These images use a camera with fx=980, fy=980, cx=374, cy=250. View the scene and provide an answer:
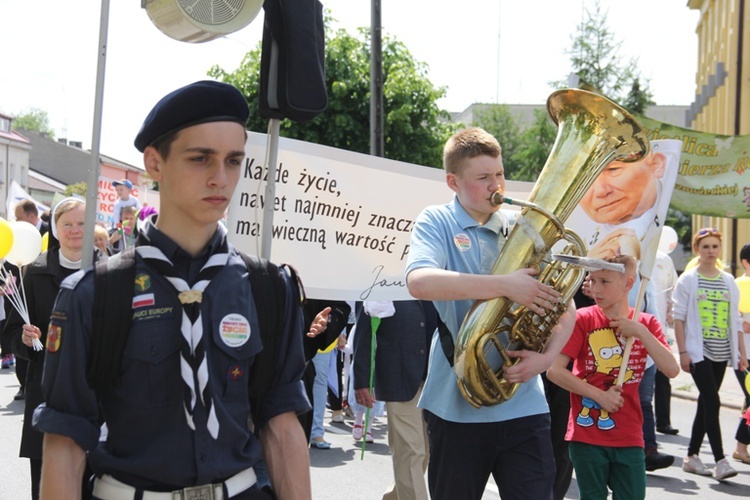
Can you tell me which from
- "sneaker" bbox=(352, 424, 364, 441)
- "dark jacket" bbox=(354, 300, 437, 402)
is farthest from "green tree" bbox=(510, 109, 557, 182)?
"dark jacket" bbox=(354, 300, 437, 402)

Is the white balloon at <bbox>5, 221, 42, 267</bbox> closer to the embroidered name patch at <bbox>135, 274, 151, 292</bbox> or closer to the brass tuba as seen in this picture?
the brass tuba

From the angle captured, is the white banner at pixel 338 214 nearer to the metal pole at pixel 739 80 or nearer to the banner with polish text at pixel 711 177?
the banner with polish text at pixel 711 177

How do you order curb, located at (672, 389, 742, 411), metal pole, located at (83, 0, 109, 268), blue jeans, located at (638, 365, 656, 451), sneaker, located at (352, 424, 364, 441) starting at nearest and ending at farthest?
metal pole, located at (83, 0, 109, 268)
blue jeans, located at (638, 365, 656, 451)
sneaker, located at (352, 424, 364, 441)
curb, located at (672, 389, 742, 411)

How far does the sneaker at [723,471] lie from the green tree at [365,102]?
46.8 ft

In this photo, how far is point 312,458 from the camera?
8.76 meters

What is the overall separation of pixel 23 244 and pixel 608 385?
598 cm

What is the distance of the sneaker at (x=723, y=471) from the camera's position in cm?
803

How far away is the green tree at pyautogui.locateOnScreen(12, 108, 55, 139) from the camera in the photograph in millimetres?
109562

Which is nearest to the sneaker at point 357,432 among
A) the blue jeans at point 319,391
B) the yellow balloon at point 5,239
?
the blue jeans at point 319,391

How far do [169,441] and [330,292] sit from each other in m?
3.31

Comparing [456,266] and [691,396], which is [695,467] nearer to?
[456,266]

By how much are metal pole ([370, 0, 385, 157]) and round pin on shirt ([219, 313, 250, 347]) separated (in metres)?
12.8

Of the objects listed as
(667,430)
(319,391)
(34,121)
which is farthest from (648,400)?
(34,121)

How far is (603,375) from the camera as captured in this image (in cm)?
533
